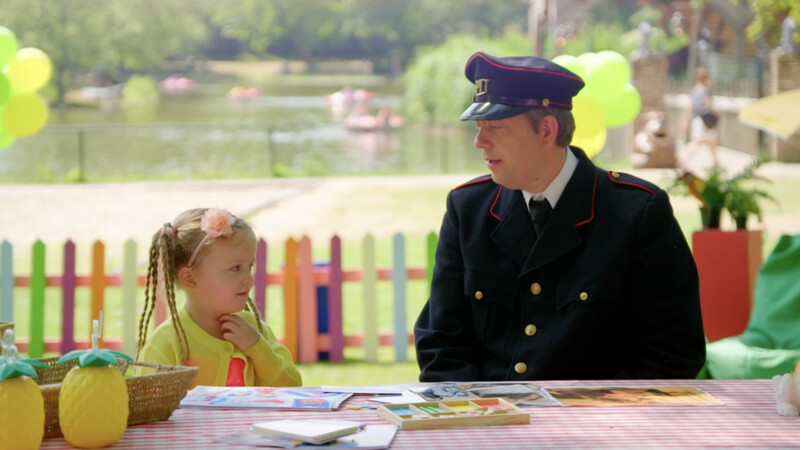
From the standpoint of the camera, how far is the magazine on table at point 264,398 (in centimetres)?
234

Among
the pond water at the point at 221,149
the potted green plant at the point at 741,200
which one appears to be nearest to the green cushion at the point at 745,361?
the potted green plant at the point at 741,200

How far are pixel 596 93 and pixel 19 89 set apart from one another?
3676 millimetres

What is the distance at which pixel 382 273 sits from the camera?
7.00 metres

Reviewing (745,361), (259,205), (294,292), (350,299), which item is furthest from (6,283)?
(259,205)

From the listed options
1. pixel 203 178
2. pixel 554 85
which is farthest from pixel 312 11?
pixel 554 85

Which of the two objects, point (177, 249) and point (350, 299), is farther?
point (350, 299)

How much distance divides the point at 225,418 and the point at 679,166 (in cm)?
1839

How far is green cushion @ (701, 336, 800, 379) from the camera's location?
15.4 feet

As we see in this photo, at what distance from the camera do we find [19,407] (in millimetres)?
1925

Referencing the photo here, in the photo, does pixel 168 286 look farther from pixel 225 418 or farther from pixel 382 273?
pixel 382 273

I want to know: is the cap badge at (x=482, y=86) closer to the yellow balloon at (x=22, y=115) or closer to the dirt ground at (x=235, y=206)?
the yellow balloon at (x=22, y=115)

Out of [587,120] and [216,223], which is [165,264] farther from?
[587,120]

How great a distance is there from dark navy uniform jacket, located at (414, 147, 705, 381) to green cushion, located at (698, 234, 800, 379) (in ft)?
6.50

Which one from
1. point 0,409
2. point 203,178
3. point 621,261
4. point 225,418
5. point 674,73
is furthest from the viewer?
point 674,73
